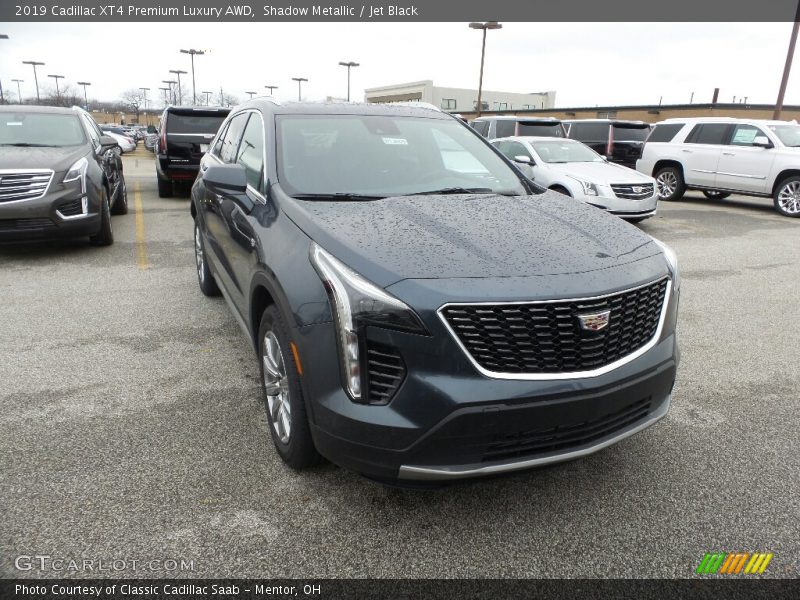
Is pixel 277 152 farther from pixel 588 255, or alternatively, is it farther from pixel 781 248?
pixel 781 248

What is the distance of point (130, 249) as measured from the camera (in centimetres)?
759

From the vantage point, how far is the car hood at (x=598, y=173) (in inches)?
379

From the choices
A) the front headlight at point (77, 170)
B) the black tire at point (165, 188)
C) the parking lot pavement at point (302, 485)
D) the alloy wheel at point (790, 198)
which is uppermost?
the front headlight at point (77, 170)

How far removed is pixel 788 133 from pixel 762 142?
0.76 meters

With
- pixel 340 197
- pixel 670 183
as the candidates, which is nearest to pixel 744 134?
pixel 670 183

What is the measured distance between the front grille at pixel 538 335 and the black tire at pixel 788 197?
40.0 ft

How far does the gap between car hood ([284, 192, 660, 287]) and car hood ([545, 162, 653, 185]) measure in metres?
6.88

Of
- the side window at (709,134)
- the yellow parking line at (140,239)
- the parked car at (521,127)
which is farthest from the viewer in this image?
the parked car at (521,127)

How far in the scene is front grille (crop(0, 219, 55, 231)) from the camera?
635cm

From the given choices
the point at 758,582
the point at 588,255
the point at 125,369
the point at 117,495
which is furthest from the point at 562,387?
the point at 125,369

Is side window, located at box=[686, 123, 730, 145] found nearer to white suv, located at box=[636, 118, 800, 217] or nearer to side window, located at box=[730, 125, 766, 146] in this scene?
white suv, located at box=[636, 118, 800, 217]

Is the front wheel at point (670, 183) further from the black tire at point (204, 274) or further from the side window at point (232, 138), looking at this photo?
the side window at point (232, 138)

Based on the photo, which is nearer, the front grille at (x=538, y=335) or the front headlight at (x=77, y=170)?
the front grille at (x=538, y=335)

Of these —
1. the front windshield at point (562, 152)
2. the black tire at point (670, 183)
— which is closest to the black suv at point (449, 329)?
the front windshield at point (562, 152)
